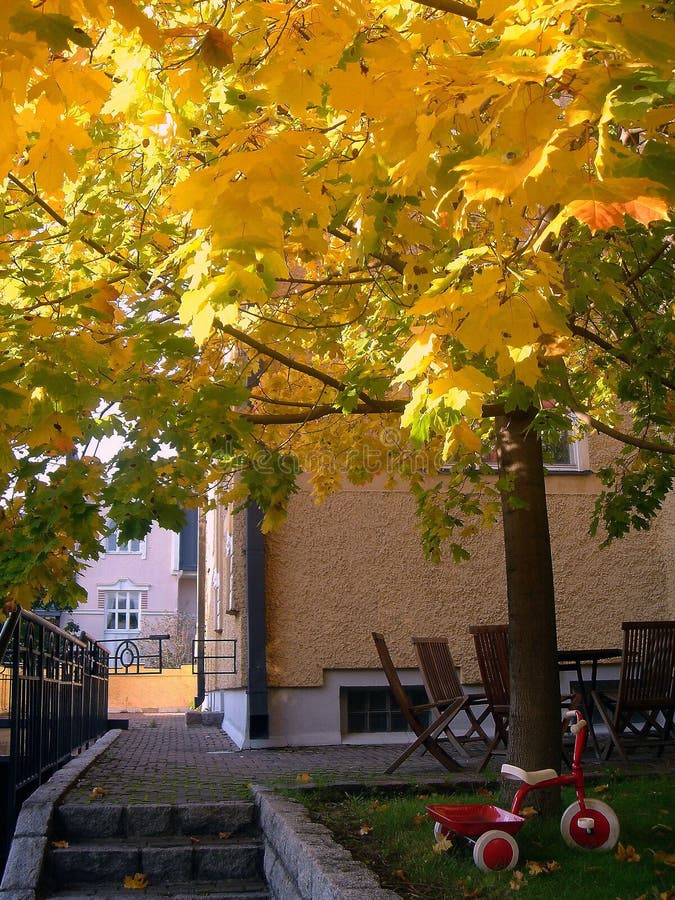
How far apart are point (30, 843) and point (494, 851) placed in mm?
2494

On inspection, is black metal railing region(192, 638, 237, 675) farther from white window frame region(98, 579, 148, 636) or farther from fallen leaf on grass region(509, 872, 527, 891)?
white window frame region(98, 579, 148, 636)

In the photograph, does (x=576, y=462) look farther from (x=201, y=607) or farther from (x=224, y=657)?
(x=201, y=607)

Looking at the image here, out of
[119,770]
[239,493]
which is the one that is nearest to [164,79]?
[239,493]

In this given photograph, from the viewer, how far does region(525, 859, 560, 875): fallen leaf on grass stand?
3961mm

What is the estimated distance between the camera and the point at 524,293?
271cm

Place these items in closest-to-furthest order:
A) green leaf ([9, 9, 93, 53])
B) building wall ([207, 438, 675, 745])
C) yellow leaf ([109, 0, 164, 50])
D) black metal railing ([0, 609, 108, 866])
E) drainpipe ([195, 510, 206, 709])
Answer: green leaf ([9, 9, 93, 53]) < yellow leaf ([109, 0, 164, 50]) < black metal railing ([0, 609, 108, 866]) < building wall ([207, 438, 675, 745]) < drainpipe ([195, 510, 206, 709])

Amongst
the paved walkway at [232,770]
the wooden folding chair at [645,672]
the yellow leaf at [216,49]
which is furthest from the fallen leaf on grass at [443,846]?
the yellow leaf at [216,49]

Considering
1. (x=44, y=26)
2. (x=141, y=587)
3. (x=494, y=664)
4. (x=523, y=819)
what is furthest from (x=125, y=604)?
(x=44, y=26)

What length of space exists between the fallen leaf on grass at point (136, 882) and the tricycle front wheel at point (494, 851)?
6.28 feet

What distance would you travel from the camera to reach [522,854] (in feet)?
14.1

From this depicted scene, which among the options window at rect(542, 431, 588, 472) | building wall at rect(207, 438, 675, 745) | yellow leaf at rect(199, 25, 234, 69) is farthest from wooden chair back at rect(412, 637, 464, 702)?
yellow leaf at rect(199, 25, 234, 69)

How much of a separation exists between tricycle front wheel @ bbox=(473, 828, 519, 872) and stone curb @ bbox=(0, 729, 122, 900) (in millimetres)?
2199

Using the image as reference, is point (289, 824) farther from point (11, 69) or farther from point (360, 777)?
point (11, 69)

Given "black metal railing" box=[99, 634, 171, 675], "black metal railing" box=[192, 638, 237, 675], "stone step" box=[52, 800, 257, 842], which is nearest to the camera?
"stone step" box=[52, 800, 257, 842]
